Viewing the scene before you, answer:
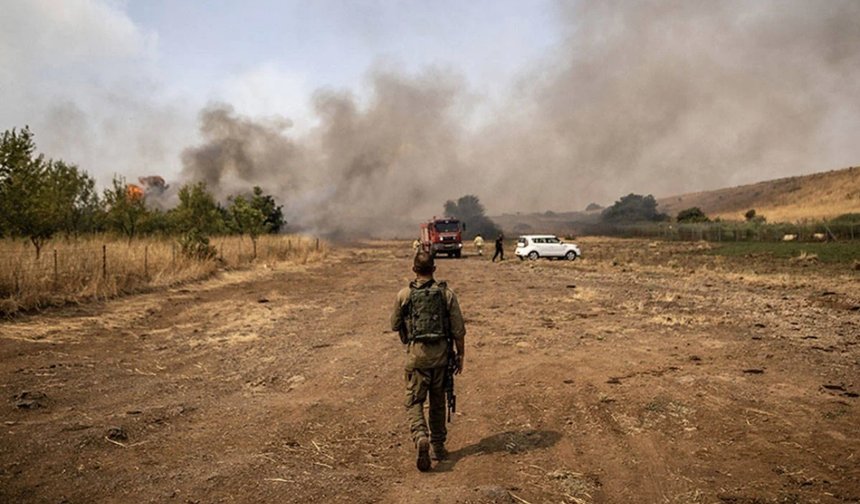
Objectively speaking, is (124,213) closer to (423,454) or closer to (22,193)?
(22,193)

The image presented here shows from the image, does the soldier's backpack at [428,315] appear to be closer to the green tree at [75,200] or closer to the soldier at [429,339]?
the soldier at [429,339]

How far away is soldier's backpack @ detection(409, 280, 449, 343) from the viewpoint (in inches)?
212

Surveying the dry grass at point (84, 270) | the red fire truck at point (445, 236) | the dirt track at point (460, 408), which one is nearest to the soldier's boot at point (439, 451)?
the dirt track at point (460, 408)

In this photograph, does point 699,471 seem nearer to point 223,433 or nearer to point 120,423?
point 223,433

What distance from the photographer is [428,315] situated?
5.41 meters

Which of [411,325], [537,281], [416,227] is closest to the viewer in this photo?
[411,325]

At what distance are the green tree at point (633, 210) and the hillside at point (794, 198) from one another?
1217 cm

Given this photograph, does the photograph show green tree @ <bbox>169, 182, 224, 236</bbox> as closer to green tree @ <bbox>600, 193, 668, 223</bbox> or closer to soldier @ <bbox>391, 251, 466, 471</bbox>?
soldier @ <bbox>391, 251, 466, 471</bbox>

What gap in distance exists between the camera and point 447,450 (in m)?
5.68

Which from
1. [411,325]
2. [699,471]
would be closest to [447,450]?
[411,325]

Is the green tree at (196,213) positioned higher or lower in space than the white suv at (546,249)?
higher

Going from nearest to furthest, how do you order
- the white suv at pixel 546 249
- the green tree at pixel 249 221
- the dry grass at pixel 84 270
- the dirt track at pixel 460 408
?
the dirt track at pixel 460 408 → the dry grass at pixel 84 270 → the green tree at pixel 249 221 → the white suv at pixel 546 249

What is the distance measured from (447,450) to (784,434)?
3300 mm

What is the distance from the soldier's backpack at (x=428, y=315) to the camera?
539 cm
